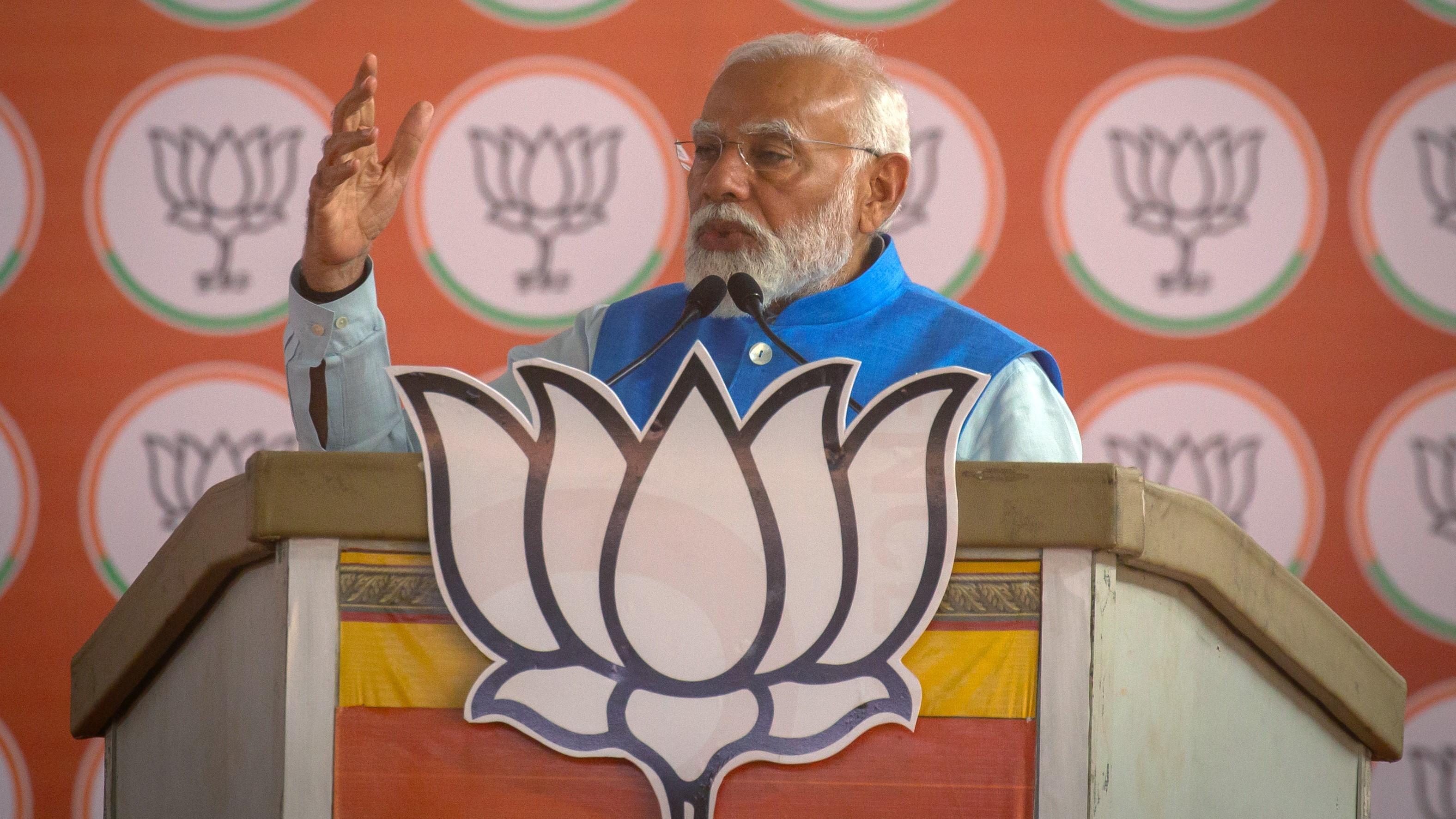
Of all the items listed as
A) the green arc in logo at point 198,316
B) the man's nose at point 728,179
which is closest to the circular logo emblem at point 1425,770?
the man's nose at point 728,179

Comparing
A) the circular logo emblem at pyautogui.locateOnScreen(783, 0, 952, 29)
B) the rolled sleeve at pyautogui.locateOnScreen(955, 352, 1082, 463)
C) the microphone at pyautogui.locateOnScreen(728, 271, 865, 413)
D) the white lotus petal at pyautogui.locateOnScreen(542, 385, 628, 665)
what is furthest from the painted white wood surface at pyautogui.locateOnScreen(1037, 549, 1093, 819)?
the circular logo emblem at pyautogui.locateOnScreen(783, 0, 952, 29)

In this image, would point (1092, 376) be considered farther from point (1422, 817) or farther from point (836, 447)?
point (836, 447)

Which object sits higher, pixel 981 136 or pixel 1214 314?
pixel 981 136

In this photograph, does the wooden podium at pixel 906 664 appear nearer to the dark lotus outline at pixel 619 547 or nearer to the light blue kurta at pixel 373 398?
the dark lotus outline at pixel 619 547

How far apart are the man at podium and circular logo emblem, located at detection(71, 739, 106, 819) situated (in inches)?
39.1

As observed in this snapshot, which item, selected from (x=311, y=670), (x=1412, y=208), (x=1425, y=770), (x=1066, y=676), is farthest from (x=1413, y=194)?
(x=311, y=670)

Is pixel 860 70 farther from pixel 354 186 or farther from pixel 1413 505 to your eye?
pixel 1413 505

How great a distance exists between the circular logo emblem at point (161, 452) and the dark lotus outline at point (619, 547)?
137cm

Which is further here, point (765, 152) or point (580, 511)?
point (765, 152)

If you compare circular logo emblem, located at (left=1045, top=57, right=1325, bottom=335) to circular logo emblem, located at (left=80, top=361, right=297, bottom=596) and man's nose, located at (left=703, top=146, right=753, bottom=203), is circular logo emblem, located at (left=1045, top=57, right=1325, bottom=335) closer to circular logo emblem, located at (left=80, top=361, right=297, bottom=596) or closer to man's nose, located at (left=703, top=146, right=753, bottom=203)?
man's nose, located at (left=703, top=146, right=753, bottom=203)

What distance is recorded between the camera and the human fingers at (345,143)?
1137 mm

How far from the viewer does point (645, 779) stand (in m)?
0.80

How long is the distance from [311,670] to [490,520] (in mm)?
138

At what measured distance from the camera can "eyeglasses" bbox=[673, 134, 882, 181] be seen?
1573 mm
